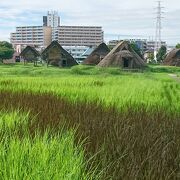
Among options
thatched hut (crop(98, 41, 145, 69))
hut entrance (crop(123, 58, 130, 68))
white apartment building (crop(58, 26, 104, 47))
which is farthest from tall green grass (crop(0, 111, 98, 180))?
white apartment building (crop(58, 26, 104, 47))

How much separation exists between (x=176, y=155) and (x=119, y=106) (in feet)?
12.7

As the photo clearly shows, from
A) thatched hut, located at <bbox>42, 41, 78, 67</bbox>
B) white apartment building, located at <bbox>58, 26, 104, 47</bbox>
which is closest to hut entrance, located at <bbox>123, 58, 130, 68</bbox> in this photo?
thatched hut, located at <bbox>42, 41, 78, 67</bbox>

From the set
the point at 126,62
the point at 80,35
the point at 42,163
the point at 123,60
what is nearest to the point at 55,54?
the point at 123,60

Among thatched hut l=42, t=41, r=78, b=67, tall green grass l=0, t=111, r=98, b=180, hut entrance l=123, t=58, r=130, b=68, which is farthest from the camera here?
thatched hut l=42, t=41, r=78, b=67

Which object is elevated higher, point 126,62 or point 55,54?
point 55,54

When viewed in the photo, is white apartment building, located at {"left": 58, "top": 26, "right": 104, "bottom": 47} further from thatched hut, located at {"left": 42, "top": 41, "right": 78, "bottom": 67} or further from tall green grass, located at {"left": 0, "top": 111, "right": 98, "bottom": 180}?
tall green grass, located at {"left": 0, "top": 111, "right": 98, "bottom": 180}

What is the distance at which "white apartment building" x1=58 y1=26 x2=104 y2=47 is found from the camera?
170750mm

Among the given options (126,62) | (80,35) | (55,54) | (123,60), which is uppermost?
(80,35)

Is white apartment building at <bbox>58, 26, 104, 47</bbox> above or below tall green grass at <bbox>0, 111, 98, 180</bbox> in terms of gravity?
above

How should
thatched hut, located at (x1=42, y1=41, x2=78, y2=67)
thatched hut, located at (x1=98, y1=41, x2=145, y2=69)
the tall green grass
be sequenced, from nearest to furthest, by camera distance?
the tall green grass → thatched hut, located at (x1=98, y1=41, x2=145, y2=69) → thatched hut, located at (x1=42, y1=41, x2=78, y2=67)

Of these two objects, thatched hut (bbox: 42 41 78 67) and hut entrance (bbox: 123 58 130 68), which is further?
thatched hut (bbox: 42 41 78 67)

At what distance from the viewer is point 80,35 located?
17750cm

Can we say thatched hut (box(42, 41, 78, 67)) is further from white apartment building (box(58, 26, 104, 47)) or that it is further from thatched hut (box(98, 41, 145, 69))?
white apartment building (box(58, 26, 104, 47))

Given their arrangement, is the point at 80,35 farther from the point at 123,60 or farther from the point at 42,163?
the point at 42,163
